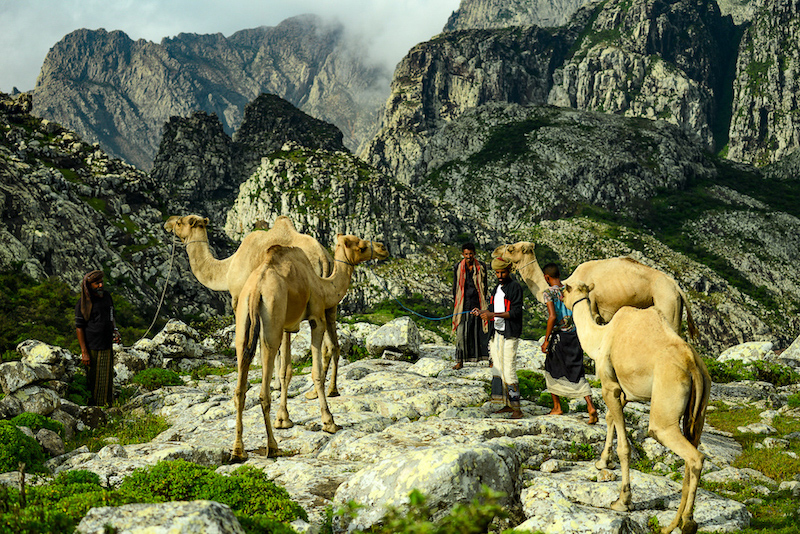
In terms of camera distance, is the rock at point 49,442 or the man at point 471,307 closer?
the rock at point 49,442

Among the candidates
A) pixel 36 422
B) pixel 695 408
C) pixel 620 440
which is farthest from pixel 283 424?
pixel 695 408

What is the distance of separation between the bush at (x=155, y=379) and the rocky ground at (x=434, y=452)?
0.66 m

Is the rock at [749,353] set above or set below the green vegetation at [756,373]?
above

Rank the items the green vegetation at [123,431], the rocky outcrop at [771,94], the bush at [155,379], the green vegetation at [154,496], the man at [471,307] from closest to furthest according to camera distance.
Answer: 1. the green vegetation at [154,496]
2. the green vegetation at [123,431]
3. the man at [471,307]
4. the bush at [155,379]
5. the rocky outcrop at [771,94]

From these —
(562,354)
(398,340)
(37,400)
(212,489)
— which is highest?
(562,354)

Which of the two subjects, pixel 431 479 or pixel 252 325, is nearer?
pixel 431 479

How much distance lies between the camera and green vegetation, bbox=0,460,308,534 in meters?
4.61

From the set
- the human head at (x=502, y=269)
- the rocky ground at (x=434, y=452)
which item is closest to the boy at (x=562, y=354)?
the rocky ground at (x=434, y=452)

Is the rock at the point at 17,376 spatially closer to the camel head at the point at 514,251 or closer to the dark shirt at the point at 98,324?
the dark shirt at the point at 98,324

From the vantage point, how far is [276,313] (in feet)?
29.6

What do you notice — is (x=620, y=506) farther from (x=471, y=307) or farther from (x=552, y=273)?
(x=471, y=307)

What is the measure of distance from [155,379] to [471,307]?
10.1 m

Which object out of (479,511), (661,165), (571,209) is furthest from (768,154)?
(479,511)

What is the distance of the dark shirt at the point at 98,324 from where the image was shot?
1328cm
